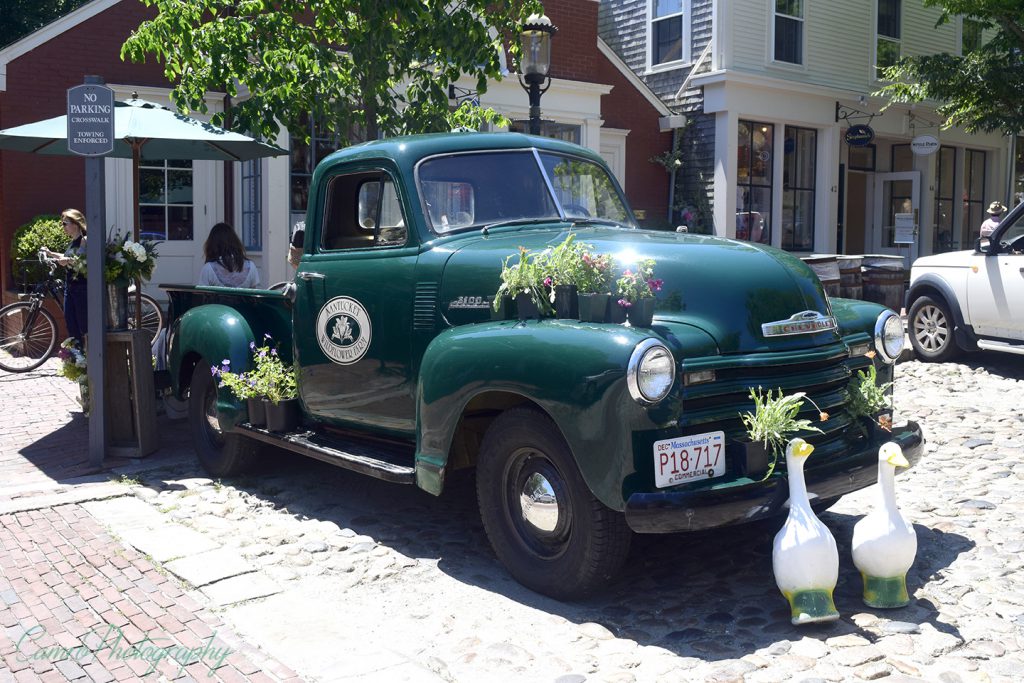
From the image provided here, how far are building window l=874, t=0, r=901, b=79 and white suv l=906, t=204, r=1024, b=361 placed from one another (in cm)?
1036

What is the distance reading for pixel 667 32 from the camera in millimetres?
18797

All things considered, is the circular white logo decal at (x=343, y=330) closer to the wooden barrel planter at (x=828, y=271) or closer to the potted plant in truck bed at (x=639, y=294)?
the potted plant in truck bed at (x=639, y=294)

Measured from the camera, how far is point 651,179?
1833 cm

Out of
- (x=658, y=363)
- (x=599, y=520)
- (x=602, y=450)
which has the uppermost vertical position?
(x=658, y=363)

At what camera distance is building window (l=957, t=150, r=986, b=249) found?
22891 mm

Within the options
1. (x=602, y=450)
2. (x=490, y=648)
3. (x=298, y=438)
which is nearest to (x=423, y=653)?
(x=490, y=648)

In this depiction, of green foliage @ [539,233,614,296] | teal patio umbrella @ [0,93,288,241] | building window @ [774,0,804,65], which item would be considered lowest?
green foliage @ [539,233,614,296]

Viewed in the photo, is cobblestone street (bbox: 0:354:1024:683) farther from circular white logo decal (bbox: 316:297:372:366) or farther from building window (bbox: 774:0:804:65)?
building window (bbox: 774:0:804:65)

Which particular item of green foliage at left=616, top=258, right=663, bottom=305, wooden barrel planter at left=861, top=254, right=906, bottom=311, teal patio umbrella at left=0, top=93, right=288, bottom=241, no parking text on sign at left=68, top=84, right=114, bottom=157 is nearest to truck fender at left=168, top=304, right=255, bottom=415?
no parking text on sign at left=68, top=84, right=114, bottom=157

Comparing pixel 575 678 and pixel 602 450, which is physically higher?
pixel 602 450

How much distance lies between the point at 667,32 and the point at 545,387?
16114mm

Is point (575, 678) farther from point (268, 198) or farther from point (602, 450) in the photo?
point (268, 198)

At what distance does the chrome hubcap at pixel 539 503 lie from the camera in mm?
4293

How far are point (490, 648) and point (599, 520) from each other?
665 mm
